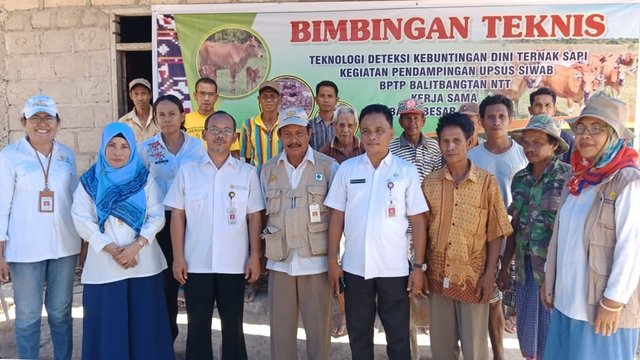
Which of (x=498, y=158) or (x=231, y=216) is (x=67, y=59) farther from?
(x=498, y=158)

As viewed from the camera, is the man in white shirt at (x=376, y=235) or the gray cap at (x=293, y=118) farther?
the gray cap at (x=293, y=118)

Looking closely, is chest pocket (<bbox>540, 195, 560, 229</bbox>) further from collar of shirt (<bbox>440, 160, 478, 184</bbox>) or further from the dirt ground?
the dirt ground

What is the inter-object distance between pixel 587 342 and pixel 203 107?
11.5ft

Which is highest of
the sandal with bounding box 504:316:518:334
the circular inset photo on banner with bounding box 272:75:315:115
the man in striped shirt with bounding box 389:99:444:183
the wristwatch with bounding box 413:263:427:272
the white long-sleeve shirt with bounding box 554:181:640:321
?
the circular inset photo on banner with bounding box 272:75:315:115

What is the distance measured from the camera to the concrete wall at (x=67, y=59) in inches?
215

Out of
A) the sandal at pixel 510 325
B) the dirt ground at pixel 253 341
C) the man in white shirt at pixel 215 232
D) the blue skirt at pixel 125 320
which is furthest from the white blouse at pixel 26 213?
the sandal at pixel 510 325

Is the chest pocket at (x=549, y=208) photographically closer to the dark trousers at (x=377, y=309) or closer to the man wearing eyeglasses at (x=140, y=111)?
the dark trousers at (x=377, y=309)

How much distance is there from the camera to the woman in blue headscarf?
2881 millimetres

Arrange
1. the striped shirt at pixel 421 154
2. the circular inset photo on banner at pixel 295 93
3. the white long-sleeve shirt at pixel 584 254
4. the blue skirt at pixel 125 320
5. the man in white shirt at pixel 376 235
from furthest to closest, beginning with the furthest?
the circular inset photo on banner at pixel 295 93 → the striped shirt at pixel 421 154 → the blue skirt at pixel 125 320 → the man in white shirt at pixel 376 235 → the white long-sleeve shirt at pixel 584 254

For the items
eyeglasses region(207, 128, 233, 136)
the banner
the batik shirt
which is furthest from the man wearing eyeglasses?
the batik shirt

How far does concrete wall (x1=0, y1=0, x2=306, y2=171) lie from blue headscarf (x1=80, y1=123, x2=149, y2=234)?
113 inches

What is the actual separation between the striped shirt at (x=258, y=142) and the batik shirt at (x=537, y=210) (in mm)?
2074

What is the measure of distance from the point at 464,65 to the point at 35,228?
4.23 m

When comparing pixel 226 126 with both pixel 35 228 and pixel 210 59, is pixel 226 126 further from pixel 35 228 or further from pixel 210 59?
pixel 210 59
